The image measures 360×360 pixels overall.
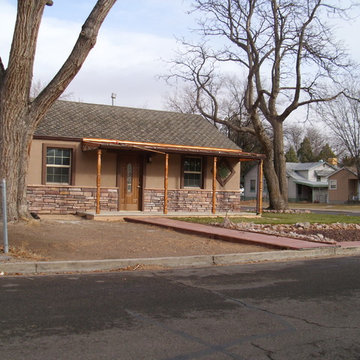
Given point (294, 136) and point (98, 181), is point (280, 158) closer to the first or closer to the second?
point (98, 181)

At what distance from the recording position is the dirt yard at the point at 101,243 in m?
9.38

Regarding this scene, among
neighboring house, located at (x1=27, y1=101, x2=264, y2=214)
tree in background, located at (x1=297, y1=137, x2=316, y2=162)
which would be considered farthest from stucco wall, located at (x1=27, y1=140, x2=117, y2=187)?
tree in background, located at (x1=297, y1=137, x2=316, y2=162)

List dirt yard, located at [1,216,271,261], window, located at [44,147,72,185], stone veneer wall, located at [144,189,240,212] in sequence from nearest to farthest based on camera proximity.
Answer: dirt yard, located at [1,216,271,261]
window, located at [44,147,72,185]
stone veneer wall, located at [144,189,240,212]

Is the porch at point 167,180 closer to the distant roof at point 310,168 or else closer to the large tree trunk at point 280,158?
the large tree trunk at point 280,158

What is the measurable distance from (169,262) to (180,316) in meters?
3.57

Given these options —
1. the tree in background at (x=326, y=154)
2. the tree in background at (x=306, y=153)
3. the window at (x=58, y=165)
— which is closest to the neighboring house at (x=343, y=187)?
the tree in background at (x=306, y=153)

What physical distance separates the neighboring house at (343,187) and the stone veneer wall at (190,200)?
3201 centimetres

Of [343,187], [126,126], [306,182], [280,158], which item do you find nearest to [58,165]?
[126,126]

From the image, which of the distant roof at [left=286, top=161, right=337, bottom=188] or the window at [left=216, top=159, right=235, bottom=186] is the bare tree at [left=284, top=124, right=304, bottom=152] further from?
the window at [left=216, top=159, right=235, bottom=186]

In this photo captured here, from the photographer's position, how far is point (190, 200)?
20031 mm

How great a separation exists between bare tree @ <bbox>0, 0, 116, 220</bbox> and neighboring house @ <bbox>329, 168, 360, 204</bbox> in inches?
1642

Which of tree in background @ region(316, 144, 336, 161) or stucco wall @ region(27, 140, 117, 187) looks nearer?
stucco wall @ region(27, 140, 117, 187)

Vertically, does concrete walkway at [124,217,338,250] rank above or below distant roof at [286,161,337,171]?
below

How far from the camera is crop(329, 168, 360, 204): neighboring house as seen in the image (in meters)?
49.4
